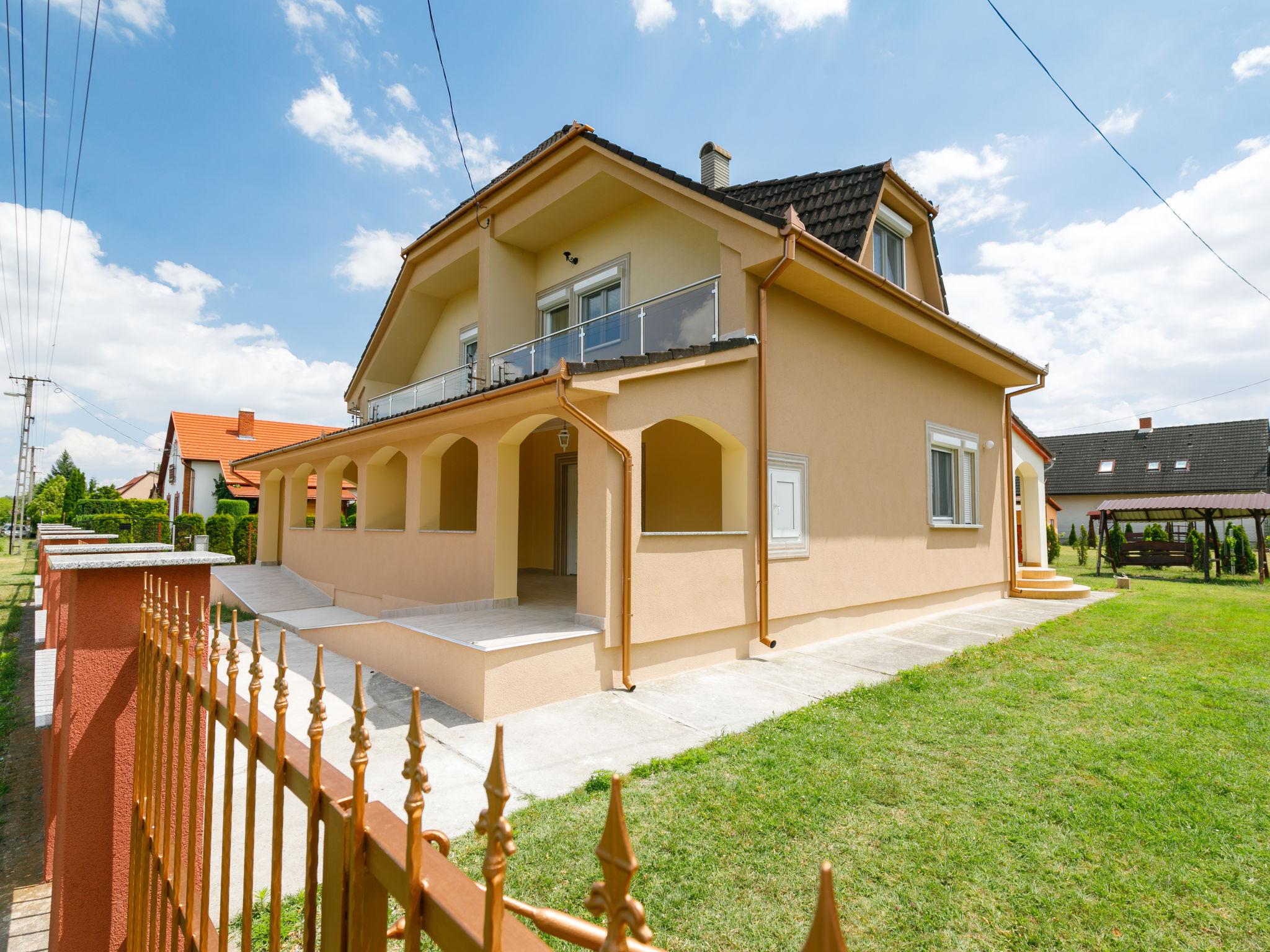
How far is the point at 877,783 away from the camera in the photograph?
431 cm

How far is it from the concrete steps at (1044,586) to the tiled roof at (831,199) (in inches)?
365

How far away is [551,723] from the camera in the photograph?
19.0 ft

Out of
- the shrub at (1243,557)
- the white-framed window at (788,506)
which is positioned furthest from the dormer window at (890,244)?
the shrub at (1243,557)

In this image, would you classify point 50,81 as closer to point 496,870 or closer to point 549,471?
point 549,471

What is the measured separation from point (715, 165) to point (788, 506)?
7454 mm

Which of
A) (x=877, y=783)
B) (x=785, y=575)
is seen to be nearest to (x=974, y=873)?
(x=877, y=783)

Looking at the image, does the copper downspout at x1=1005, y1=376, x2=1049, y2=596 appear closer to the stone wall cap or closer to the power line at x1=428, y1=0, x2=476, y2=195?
the power line at x1=428, y1=0, x2=476, y2=195

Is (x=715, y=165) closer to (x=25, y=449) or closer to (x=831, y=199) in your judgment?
(x=831, y=199)

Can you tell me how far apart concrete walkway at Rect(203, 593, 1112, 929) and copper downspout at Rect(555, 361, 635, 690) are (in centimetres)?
36

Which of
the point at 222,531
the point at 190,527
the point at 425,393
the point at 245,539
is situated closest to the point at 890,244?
the point at 425,393

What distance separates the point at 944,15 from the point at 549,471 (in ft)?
34.9

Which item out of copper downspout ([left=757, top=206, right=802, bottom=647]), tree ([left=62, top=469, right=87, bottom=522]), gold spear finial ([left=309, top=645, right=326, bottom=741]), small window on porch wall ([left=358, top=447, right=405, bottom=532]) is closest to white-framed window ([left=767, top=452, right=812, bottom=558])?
copper downspout ([left=757, top=206, right=802, bottom=647])

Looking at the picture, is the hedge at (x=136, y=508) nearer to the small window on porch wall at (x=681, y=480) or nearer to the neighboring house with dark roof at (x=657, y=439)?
the neighboring house with dark roof at (x=657, y=439)

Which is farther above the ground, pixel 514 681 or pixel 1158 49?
pixel 1158 49
